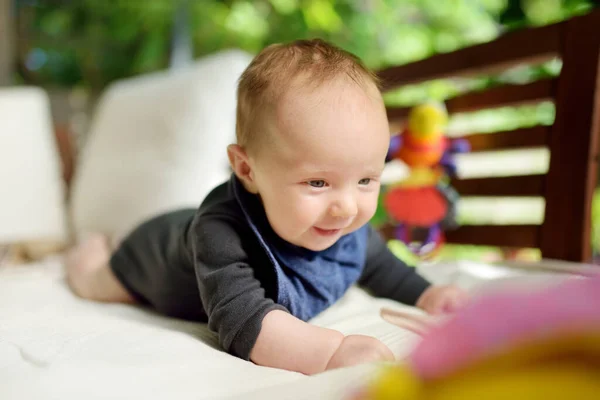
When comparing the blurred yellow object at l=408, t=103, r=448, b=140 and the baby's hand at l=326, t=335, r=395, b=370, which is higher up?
the blurred yellow object at l=408, t=103, r=448, b=140

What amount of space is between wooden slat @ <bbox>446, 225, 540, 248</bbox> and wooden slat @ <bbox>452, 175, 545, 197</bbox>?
9 cm

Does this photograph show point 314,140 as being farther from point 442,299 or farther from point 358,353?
point 442,299

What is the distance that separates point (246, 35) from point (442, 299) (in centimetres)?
267

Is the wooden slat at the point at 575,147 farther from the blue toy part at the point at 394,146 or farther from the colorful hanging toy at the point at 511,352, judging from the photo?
the colorful hanging toy at the point at 511,352

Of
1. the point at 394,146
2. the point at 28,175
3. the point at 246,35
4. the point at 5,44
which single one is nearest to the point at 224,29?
the point at 246,35

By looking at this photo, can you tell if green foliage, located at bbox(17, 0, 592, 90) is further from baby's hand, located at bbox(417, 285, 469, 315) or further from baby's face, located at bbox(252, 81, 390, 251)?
baby's face, located at bbox(252, 81, 390, 251)

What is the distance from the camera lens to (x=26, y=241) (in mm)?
1565

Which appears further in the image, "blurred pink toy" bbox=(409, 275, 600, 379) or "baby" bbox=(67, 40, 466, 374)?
"baby" bbox=(67, 40, 466, 374)

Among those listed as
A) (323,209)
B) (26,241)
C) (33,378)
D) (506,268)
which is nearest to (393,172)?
(506,268)

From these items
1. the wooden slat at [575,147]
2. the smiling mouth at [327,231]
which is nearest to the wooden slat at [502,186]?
the wooden slat at [575,147]

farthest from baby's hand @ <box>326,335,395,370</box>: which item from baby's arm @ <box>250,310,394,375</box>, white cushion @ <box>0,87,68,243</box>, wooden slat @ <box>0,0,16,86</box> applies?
wooden slat @ <box>0,0,16,86</box>

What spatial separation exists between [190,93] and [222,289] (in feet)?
3.14

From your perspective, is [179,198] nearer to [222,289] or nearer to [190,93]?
[190,93]

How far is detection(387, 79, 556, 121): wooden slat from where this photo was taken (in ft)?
4.17
